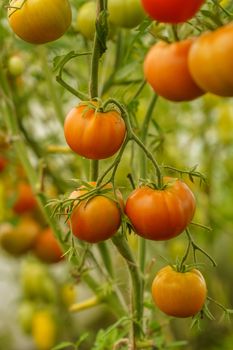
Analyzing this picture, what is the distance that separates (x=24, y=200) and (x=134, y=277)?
1.91 feet

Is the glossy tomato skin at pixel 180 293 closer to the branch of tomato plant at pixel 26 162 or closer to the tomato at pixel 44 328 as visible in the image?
the branch of tomato plant at pixel 26 162

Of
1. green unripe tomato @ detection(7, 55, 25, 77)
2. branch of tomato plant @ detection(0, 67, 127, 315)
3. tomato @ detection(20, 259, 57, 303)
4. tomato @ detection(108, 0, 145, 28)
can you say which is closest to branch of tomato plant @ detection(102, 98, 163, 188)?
tomato @ detection(108, 0, 145, 28)

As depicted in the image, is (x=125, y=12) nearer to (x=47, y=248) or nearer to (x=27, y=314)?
(x=47, y=248)

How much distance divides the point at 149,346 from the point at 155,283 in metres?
0.15

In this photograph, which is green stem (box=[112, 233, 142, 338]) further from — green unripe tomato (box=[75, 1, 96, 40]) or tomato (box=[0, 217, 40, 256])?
tomato (box=[0, 217, 40, 256])

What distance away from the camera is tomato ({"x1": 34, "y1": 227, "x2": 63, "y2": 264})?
1.23 m

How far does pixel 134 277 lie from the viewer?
2.43ft

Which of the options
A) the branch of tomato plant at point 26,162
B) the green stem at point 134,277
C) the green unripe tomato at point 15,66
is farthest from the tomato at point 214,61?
the green unripe tomato at point 15,66

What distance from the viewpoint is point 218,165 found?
194cm

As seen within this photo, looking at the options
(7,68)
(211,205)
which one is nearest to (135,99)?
(7,68)

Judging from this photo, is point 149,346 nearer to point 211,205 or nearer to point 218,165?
point 211,205

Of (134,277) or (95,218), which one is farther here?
(134,277)

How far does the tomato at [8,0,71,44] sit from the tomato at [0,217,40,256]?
75 cm

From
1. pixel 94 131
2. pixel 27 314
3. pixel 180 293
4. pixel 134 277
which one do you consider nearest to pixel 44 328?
pixel 27 314
